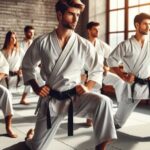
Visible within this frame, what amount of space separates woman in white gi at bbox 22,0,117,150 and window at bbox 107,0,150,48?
4365mm

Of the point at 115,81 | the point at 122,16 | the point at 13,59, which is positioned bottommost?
the point at 115,81

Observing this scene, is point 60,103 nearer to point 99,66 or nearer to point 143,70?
point 99,66

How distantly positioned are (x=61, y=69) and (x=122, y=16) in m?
5.04

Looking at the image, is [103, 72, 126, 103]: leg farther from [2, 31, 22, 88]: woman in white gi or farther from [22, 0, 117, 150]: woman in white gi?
[22, 0, 117, 150]: woman in white gi

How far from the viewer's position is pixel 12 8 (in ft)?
25.0

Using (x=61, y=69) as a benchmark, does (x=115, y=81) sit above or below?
below

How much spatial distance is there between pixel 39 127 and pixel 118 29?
5.22 metres

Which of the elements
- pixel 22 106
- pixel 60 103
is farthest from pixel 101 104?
pixel 22 106

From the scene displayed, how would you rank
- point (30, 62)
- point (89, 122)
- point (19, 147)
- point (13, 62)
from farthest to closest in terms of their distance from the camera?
point (13, 62) < point (89, 122) < point (19, 147) < point (30, 62)

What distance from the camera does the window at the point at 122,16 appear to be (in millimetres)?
6910

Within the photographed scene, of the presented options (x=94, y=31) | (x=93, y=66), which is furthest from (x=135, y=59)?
(x=93, y=66)

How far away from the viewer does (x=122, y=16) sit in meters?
7.32

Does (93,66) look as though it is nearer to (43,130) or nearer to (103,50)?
(43,130)

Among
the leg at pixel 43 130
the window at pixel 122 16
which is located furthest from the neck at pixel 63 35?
the window at pixel 122 16
